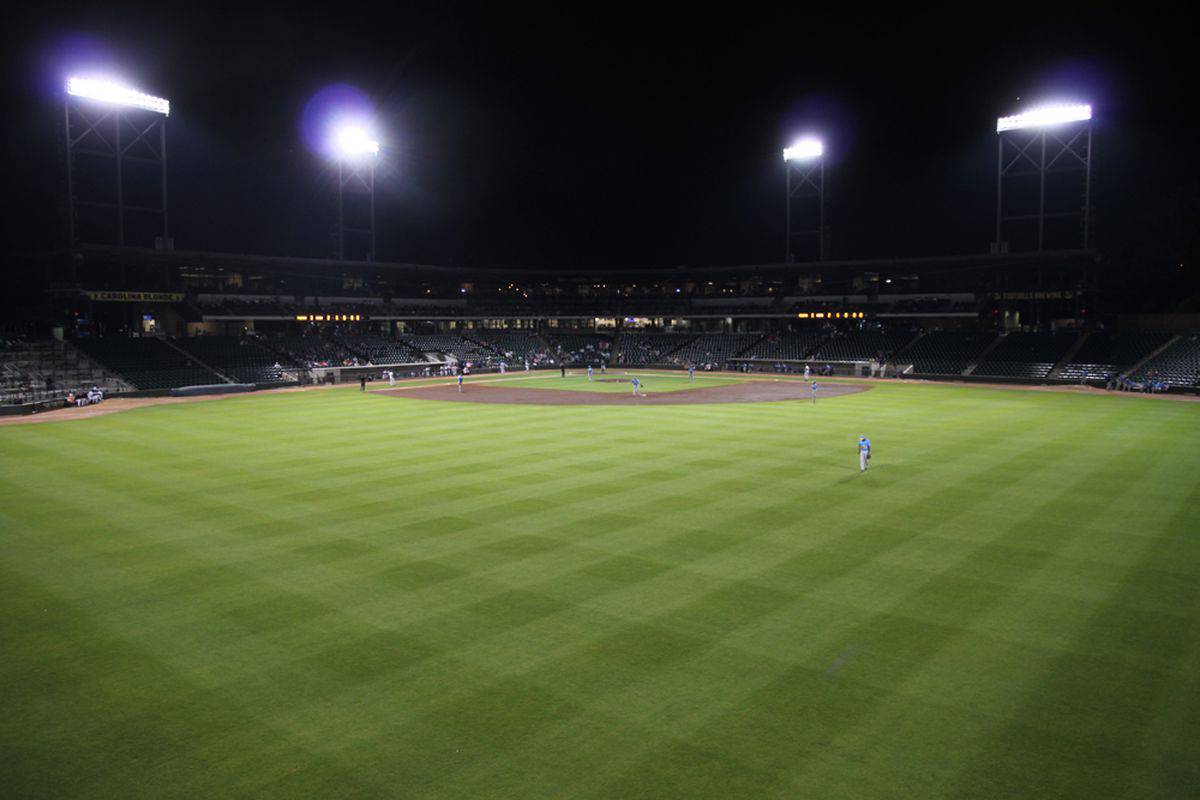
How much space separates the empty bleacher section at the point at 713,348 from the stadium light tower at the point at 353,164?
35.1 metres

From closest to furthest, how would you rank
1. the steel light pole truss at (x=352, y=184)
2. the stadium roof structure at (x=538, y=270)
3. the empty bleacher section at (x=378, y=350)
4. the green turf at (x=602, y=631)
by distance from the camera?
the green turf at (x=602, y=631) < the stadium roof structure at (x=538, y=270) < the steel light pole truss at (x=352, y=184) < the empty bleacher section at (x=378, y=350)

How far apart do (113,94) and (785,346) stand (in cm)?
6296

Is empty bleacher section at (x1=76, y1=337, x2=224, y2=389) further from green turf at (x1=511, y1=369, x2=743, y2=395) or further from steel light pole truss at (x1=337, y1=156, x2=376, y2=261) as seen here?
green turf at (x1=511, y1=369, x2=743, y2=395)

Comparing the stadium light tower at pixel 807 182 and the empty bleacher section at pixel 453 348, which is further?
the empty bleacher section at pixel 453 348

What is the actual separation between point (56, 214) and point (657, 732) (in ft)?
222

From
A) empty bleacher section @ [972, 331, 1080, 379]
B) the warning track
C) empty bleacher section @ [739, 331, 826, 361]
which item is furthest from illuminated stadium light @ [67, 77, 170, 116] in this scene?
empty bleacher section @ [972, 331, 1080, 379]

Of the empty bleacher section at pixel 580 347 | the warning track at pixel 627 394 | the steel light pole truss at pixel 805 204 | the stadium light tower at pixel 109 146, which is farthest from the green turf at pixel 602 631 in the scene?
the empty bleacher section at pixel 580 347

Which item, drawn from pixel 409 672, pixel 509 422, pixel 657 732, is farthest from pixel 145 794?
pixel 509 422

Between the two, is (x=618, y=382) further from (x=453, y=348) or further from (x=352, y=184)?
(x=352, y=184)

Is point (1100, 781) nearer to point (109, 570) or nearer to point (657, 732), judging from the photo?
point (657, 732)

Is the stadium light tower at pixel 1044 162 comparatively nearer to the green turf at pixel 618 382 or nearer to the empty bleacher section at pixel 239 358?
the green turf at pixel 618 382

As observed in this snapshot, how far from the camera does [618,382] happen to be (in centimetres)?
6125

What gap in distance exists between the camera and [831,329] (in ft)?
265

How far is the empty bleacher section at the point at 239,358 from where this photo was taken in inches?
2309
